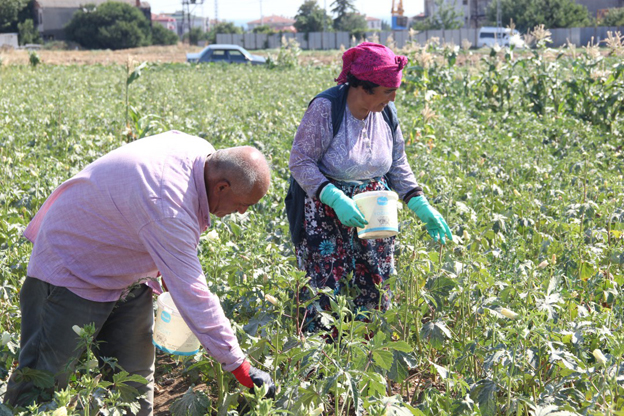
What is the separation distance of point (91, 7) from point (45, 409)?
5687 cm

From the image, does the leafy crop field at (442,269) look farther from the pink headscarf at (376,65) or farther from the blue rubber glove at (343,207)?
the pink headscarf at (376,65)

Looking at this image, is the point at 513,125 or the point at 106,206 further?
the point at 513,125

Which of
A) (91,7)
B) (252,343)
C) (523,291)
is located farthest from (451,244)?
(91,7)

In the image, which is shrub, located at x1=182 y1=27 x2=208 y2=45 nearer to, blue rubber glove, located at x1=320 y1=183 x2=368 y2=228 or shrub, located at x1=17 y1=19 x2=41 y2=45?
shrub, located at x1=17 y1=19 x2=41 y2=45

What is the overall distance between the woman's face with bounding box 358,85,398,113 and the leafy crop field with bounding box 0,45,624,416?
0.59m

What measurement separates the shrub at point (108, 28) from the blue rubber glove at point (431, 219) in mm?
50288

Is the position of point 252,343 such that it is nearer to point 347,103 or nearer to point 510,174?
point 347,103

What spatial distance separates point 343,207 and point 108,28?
51.2 meters

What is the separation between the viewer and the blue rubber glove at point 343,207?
9.11 feet

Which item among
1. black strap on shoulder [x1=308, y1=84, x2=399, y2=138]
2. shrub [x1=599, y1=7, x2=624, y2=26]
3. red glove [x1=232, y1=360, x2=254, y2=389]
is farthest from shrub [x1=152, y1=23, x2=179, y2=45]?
red glove [x1=232, y1=360, x2=254, y2=389]

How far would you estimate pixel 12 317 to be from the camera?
313 cm

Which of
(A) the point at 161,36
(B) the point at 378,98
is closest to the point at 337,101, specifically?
(B) the point at 378,98

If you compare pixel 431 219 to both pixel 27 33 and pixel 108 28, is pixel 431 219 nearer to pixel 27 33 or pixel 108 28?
pixel 108 28

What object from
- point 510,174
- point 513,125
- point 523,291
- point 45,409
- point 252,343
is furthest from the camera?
point 513,125
